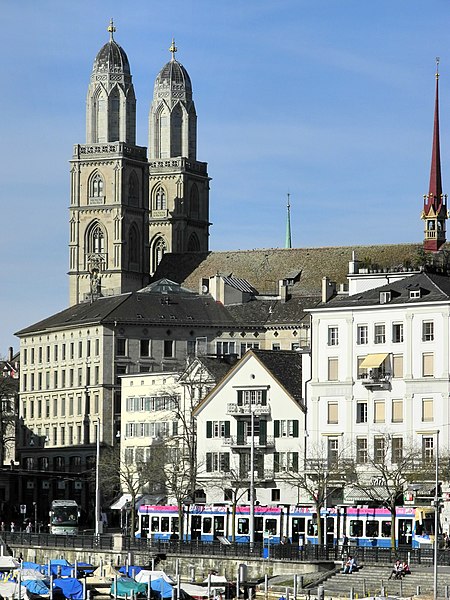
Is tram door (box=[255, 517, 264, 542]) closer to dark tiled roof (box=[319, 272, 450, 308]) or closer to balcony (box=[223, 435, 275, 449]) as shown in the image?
balcony (box=[223, 435, 275, 449])

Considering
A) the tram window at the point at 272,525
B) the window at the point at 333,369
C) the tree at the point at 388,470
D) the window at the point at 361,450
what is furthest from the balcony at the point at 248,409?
the tram window at the point at 272,525

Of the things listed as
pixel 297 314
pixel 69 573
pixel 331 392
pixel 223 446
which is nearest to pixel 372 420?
pixel 331 392

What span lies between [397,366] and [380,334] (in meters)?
2.48

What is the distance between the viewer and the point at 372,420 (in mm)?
131500

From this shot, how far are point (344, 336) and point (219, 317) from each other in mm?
62602

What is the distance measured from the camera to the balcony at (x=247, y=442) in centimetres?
13988

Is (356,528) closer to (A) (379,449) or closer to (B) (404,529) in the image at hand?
(B) (404,529)

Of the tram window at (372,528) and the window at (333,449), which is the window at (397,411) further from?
the tram window at (372,528)

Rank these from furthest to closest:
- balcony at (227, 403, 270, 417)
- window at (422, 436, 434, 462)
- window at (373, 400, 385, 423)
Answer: balcony at (227, 403, 270, 417) < window at (373, 400, 385, 423) < window at (422, 436, 434, 462)

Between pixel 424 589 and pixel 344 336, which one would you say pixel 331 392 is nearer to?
pixel 344 336

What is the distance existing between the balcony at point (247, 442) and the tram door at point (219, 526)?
834 cm

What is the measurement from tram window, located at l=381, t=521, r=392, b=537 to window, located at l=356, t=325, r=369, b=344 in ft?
44.5

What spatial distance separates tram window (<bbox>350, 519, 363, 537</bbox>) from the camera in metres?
124

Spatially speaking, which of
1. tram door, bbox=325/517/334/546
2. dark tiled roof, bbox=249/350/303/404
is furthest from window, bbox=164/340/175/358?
tram door, bbox=325/517/334/546
